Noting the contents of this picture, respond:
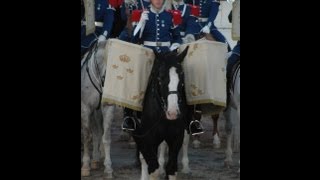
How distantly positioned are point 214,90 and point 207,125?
18.3 inches

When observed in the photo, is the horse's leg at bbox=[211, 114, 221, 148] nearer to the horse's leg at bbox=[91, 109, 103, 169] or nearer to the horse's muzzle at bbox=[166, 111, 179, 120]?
the horse's muzzle at bbox=[166, 111, 179, 120]

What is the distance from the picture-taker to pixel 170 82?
5488 mm

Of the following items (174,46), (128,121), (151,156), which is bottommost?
(151,156)

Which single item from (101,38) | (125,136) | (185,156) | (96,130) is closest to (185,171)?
(185,156)

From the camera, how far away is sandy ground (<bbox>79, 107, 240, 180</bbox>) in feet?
20.2

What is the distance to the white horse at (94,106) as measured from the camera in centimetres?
620

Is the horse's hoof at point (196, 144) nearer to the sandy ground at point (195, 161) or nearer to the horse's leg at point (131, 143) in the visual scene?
the sandy ground at point (195, 161)

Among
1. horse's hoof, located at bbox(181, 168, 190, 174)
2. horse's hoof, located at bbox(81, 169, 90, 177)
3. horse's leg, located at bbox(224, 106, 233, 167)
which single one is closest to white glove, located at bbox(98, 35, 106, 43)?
horse's hoof, located at bbox(81, 169, 90, 177)

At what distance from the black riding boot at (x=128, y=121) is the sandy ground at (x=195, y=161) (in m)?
0.10

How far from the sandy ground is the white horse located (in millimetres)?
69

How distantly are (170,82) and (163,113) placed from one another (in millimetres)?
376

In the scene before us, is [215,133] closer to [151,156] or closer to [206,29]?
[151,156]

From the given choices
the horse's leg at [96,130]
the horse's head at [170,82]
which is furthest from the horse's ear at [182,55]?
the horse's leg at [96,130]
